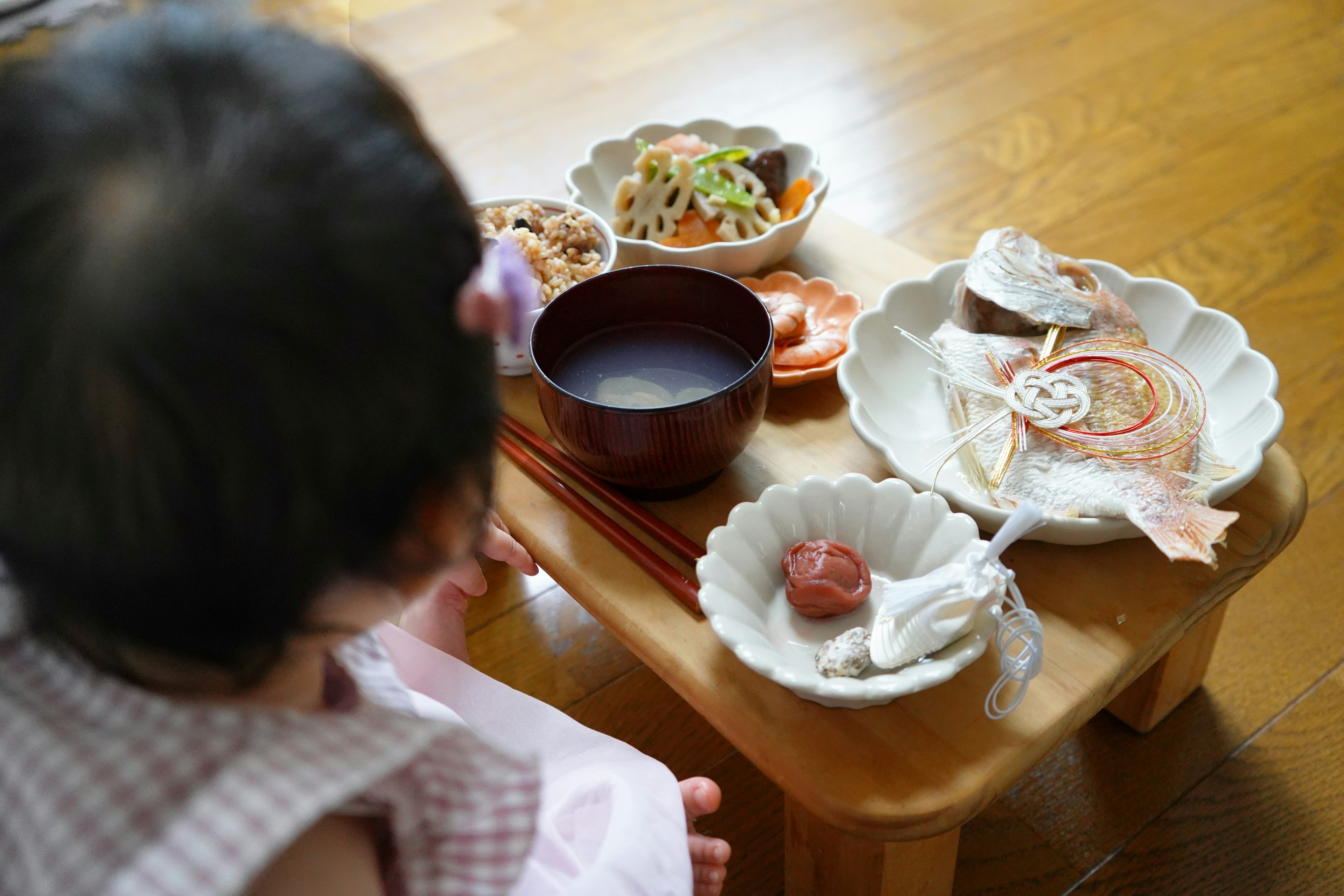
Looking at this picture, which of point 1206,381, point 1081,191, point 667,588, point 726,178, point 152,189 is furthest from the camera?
point 1081,191

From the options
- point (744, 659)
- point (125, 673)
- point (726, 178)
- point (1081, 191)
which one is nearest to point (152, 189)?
point (125, 673)

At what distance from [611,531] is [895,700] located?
0.24 m

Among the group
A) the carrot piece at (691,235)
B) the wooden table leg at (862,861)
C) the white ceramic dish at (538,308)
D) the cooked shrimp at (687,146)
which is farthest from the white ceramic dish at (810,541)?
the cooked shrimp at (687,146)

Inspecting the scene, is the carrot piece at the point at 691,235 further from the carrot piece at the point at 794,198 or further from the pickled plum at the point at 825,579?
the pickled plum at the point at 825,579

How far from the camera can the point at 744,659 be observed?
581 millimetres

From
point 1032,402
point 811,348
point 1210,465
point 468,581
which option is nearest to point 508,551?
point 468,581

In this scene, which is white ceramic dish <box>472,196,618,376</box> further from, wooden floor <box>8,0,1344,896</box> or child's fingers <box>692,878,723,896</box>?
child's fingers <box>692,878,723,896</box>

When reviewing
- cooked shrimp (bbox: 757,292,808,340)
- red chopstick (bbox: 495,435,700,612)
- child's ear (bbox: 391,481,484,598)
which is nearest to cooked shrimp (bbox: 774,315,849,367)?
cooked shrimp (bbox: 757,292,808,340)

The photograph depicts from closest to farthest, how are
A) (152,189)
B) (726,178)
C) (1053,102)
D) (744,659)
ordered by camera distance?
(152,189) → (744,659) → (726,178) → (1053,102)

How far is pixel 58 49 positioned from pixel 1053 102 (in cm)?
182

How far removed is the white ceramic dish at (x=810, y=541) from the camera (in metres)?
0.59

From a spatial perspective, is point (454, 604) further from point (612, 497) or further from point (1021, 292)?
point (1021, 292)

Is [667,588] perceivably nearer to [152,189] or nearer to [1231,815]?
[152,189]

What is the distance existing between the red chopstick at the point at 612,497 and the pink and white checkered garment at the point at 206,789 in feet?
0.88
